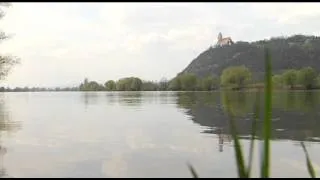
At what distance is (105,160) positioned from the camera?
14.7 m

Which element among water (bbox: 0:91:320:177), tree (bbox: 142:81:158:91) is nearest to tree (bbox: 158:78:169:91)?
tree (bbox: 142:81:158:91)

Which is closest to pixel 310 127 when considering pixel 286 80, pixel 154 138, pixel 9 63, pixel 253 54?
pixel 154 138

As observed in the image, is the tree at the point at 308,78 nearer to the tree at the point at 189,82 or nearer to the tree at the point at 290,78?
the tree at the point at 290,78

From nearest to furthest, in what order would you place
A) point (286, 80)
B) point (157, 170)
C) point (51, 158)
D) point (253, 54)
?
point (157, 170), point (51, 158), point (286, 80), point (253, 54)

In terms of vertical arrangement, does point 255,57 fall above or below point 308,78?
above

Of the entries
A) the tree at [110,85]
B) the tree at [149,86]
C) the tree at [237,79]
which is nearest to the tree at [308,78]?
the tree at [237,79]

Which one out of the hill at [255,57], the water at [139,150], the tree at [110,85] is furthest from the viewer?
the tree at [110,85]

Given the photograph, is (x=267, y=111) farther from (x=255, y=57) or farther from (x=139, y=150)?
(x=255, y=57)

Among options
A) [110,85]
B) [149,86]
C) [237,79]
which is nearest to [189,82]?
[149,86]

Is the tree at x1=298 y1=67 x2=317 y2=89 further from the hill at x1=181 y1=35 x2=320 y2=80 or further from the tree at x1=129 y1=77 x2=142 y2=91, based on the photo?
the tree at x1=129 y1=77 x2=142 y2=91

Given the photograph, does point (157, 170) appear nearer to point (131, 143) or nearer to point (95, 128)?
point (131, 143)

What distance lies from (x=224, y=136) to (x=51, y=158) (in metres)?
9.04

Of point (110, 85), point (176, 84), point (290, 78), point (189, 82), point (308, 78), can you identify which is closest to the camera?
point (308, 78)

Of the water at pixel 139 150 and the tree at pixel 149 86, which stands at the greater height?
the tree at pixel 149 86
